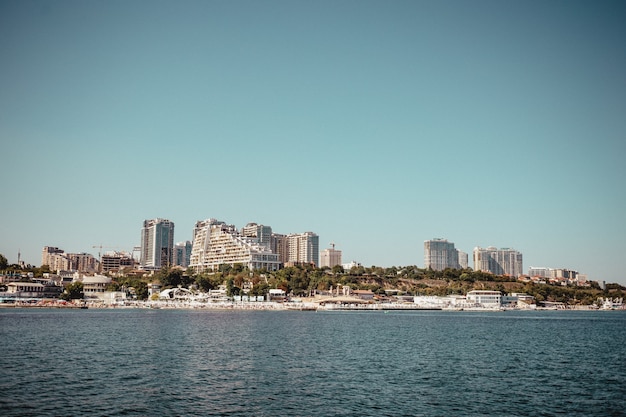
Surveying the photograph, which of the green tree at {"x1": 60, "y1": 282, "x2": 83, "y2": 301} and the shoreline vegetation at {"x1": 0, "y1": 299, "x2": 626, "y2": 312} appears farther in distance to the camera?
the green tree at {"x1": 60, "y1": 282, "x2": 83, "y2": 301}

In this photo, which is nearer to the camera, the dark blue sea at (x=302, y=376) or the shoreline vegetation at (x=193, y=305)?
the dark blue sea at (x=302, y=376)

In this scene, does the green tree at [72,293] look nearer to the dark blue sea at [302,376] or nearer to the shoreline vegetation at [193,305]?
the shoreline vegetation at [193,305]

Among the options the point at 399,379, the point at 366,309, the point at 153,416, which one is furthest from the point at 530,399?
the point at 366,309

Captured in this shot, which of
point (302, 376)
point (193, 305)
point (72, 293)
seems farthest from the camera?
point (72, 293)

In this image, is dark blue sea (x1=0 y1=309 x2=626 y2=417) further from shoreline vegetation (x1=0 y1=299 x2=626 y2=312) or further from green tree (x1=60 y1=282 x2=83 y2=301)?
green tree (x1=60 y1=282 x2=83 y2=301)

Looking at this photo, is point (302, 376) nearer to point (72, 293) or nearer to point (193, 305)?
point (193, 305)

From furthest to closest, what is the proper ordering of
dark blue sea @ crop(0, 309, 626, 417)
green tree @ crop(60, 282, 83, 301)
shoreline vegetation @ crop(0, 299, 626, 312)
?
green tree @ crop(60, 282, 83, 301)
shoreline vegetation @ crop(0, 299, 626, 312)
dark blue sea @ crop(0, 309, 626, 417)

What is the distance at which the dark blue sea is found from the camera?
33312mm

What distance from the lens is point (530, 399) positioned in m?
36.6

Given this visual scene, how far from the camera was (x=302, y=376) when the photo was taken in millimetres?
43531

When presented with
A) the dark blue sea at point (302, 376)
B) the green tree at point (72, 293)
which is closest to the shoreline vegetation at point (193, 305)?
the green tree at point (72, 293)

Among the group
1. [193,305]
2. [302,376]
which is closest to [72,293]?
[193,305]

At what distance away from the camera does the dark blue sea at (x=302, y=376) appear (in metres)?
33.3

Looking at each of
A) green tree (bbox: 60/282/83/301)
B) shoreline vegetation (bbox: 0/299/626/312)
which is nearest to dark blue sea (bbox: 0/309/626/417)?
shoreline vegetation (bbox: 0/299/626/312)
